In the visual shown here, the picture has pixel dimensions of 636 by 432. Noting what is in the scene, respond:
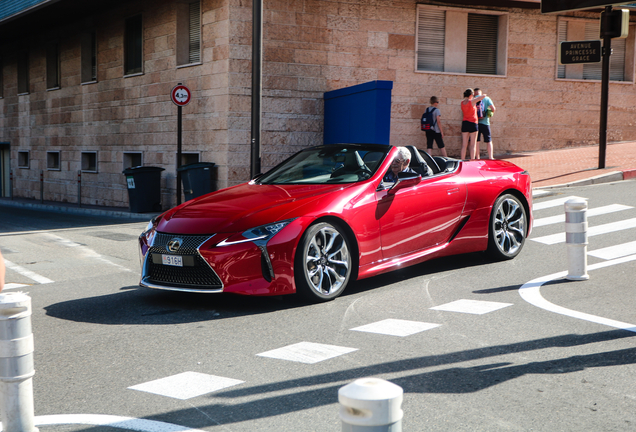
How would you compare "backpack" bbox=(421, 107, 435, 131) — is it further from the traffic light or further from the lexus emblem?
the lexus emblem

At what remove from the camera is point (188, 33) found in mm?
18375

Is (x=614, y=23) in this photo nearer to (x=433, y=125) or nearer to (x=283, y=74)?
(x=433, y=125)

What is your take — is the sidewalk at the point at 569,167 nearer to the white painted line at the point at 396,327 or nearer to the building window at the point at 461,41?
the building window at the point at 461,41

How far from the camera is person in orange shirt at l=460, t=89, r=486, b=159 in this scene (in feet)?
56.3

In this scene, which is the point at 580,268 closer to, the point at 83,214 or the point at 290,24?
the point at 290,24

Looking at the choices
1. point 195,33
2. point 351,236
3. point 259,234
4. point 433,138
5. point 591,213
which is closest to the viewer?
point 259,234

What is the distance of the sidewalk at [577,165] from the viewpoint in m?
15.2

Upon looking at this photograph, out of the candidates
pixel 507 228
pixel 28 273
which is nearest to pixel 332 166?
pixel 507 228

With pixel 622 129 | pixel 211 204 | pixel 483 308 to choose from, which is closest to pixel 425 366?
pixel 483 308

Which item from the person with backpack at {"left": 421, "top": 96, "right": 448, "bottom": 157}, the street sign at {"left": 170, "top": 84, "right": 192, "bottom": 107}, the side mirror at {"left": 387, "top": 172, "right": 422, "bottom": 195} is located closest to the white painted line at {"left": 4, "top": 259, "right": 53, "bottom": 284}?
the side mirror at {"left": 387, "top": 172, "right": 422, "bottom": 195}

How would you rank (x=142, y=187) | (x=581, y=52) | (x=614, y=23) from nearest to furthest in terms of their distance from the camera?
(x=614, y=23)
(x=581, y=52)
(x=142, y=187)

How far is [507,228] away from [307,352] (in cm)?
410

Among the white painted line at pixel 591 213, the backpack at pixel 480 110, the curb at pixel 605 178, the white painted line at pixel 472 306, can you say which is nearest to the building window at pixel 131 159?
the backpack at pixel 480 110

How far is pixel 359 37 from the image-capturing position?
17781 millimetres
